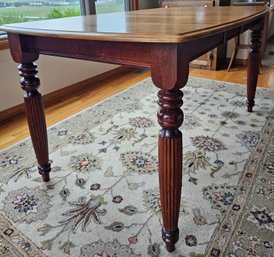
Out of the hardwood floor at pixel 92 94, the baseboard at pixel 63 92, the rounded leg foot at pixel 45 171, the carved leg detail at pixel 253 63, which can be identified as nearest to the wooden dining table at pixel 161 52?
the rounded leg foot at pixel 45 171

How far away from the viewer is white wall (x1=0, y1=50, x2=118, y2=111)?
2209 millimetres

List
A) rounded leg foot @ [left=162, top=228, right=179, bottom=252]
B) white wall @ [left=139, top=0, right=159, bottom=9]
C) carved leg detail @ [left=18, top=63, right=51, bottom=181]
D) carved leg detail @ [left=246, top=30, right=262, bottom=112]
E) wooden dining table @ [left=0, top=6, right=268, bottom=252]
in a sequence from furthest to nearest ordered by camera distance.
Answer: white wall @ [left=139, top=0, right=159, bottom=9], carved leg detail @ [left=246, top=30, right=262, bottom=112], carved leg detail @ [left=18, top=63, right=51, bottom=181], rounded leg foot @ [left=162, top=228, right=179, bottom=252], wooden dining table @ [left=0, top=6, right=268, bottom=252]

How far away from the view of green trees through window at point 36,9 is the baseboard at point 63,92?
658 millimetres

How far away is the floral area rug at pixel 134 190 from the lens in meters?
1.10

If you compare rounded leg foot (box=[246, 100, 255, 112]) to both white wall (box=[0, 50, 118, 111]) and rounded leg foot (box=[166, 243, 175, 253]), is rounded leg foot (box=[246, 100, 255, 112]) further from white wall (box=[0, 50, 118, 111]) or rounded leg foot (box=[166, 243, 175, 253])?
white wall (box=[0, 50, 118, 111])

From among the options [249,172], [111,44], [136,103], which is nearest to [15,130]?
[136,103]

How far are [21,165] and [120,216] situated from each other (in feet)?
2.41

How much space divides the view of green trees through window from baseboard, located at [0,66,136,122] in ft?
2.16

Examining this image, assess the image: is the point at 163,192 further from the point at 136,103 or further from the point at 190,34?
the point at 136,103

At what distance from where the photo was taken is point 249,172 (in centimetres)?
150

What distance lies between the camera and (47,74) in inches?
101

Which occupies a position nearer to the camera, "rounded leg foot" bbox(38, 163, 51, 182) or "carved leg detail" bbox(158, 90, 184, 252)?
"carved leg detail" bbox(158, 90, 184, 252)

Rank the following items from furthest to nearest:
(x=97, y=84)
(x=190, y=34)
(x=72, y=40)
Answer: (x=97, y=84)
(x=72, y=40)
(x=190, y=34)

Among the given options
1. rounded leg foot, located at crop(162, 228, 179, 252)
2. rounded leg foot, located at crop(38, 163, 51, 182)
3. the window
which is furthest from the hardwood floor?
rounded leg foot, located at crop(162, 228, 179, 252)
